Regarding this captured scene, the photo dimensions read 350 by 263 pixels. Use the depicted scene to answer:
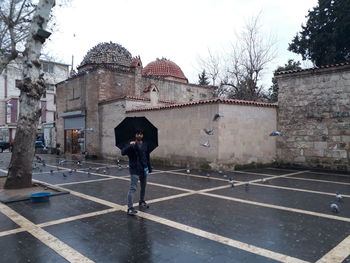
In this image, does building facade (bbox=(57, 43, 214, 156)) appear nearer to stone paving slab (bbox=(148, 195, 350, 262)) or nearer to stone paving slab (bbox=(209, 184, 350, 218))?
stone paving slab (bbox=(209, 184, 350, 218))

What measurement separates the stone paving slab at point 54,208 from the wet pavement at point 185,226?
0.02 m

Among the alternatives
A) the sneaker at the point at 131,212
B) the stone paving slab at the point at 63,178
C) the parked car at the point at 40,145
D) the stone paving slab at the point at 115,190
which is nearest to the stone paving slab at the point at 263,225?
the sneaker at the point at 131,212

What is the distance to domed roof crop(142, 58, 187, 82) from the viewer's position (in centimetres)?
2789

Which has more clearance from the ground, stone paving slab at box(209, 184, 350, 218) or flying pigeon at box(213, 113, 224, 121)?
flying pigeon at box(213, 113, 224, 121)

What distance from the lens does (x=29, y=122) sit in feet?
28.7

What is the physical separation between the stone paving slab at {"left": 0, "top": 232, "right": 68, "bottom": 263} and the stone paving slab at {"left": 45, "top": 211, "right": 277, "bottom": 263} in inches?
13.7

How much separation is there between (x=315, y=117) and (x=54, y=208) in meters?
11.9

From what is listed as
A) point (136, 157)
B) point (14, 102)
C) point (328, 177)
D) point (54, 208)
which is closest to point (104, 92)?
point (54, 208)

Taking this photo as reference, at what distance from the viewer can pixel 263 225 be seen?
17.3 feet

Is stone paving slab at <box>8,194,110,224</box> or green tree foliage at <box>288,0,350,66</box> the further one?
green tree foliage at <box>288,0,350,66</box>

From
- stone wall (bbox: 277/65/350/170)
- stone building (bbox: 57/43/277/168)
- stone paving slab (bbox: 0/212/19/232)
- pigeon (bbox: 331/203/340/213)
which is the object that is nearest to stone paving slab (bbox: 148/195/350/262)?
pigeon (bbox: 331/203/340/213)

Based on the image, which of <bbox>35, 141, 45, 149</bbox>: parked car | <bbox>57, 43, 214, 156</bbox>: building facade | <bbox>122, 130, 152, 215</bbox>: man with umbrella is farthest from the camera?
<bbox>35, 141, 45, 149</bbox>: parked car

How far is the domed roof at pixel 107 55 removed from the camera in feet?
82.4

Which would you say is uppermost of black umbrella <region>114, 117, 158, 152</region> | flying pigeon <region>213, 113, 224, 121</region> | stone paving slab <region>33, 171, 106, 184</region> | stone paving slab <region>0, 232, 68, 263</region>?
flying pigeon <region>213, 113, 224, 121</region>
